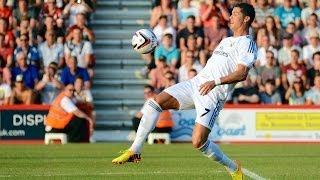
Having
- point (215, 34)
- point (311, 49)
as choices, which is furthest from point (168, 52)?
point (311, 49)

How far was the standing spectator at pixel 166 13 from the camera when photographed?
2392 cm

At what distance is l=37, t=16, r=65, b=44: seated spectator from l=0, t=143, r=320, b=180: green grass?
14.9 ft

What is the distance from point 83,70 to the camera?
22.6 metres

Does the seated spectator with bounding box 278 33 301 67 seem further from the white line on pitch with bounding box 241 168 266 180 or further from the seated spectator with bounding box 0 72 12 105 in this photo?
the white line on pitch with bounding box 241 168 266 180

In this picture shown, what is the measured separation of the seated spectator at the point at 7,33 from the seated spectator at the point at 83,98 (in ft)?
7.04

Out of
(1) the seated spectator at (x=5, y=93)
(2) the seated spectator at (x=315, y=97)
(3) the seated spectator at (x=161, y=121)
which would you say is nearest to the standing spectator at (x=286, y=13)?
(2) the seated spectator at (x=315, y=97)

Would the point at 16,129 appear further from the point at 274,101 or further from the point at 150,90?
the point at 274,101

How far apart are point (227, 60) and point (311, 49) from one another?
12.7 meters

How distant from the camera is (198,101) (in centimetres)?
1160

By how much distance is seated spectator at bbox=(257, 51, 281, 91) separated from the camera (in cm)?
2317

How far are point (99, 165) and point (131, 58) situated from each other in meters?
11.0

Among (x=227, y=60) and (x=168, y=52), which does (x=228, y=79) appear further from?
(x=168, y=52)

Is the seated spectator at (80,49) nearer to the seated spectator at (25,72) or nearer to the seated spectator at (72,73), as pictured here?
the seated spectator at (72,73)

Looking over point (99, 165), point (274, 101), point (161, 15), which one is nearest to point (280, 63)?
point (274, 101)
